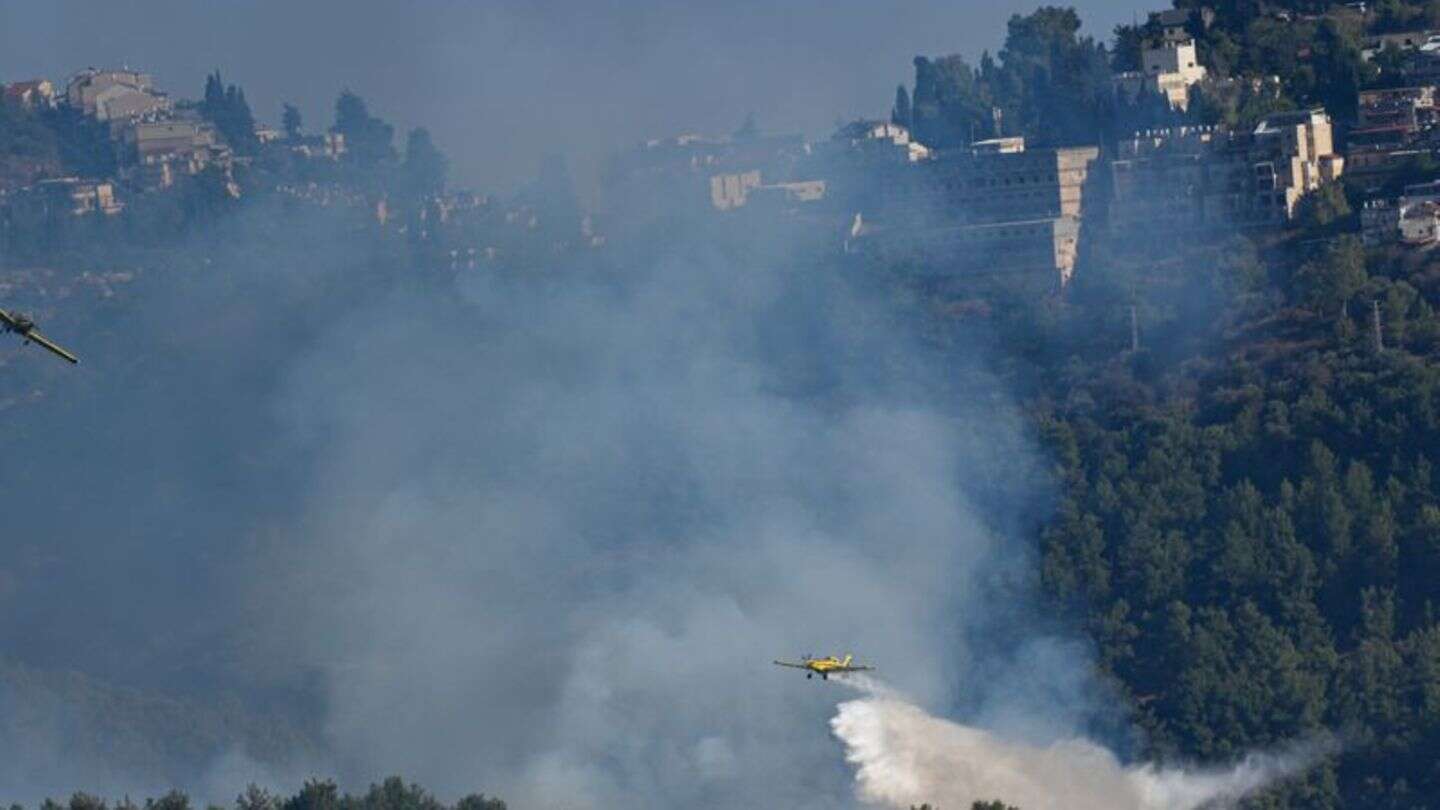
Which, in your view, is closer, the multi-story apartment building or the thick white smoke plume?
the thick white smoke plume

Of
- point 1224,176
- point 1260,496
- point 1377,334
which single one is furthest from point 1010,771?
point 1224,176

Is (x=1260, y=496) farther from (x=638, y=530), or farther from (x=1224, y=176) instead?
(x=1224, y=176)

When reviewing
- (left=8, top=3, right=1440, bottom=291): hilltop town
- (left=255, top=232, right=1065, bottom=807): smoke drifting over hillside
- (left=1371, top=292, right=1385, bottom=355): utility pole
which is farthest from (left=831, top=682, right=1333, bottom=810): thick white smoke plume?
(left=8, top=3, right=1440, bottom=291): hilltop town

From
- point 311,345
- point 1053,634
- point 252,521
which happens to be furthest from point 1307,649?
point 311,345

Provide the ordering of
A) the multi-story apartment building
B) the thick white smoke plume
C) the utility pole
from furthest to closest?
the multi-story apartment building < the utility pole < the thick white smoke plume

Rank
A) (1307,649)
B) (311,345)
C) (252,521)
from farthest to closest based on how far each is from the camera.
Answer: (311,345)
(252,521)
(1307,649)

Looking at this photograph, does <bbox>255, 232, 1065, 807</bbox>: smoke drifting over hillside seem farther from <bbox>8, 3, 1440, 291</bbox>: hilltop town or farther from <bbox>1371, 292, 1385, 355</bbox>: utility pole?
<bbox>1371, 292, 1385, 355</bbox>: utility pole

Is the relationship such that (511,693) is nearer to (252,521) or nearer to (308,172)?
(252,521)

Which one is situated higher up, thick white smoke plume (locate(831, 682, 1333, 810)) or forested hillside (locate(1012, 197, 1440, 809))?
forested hillside (locate(1012, 197, 1440, 809))

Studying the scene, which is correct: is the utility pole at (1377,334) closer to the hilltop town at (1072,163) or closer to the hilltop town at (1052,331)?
the hilltop town at (1052,331)
